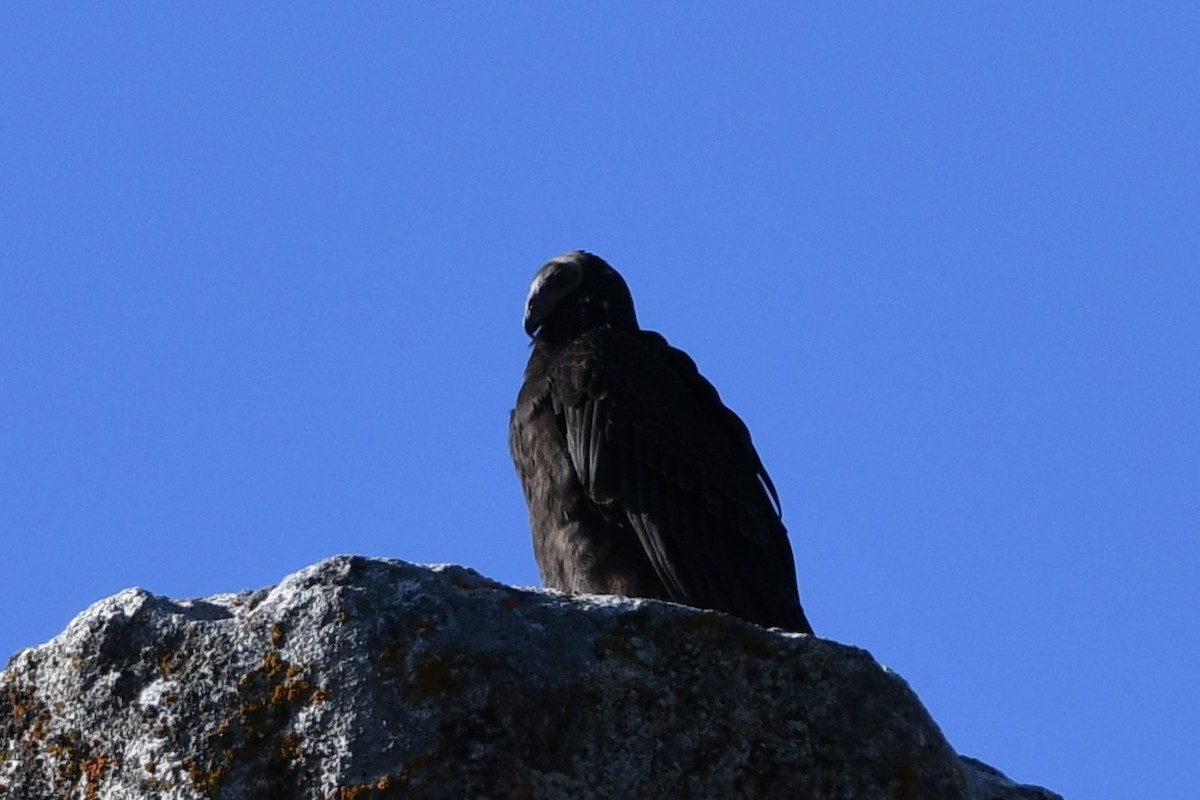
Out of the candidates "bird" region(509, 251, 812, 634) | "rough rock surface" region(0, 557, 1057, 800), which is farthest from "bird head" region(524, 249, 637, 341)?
"rough rock surface" region(0, 557, 1057, 800)

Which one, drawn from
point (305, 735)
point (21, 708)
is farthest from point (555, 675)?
point (21, 708)

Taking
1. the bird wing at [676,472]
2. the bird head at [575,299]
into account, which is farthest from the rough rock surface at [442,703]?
the bird head at [575,299]

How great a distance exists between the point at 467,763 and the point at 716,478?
3.92m

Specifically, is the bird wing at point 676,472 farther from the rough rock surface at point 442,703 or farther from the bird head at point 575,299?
the rough rock surface at point 442,703

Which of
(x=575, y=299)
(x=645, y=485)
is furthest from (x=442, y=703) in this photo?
(x=575, y=299)

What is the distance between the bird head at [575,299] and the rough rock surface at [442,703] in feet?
15.0

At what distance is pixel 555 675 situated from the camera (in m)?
2.62

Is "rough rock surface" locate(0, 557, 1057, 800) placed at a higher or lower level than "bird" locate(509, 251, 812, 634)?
lower

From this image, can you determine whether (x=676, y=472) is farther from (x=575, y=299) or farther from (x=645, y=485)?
(x=575, y=299)

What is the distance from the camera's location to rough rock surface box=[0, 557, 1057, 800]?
2535 mm

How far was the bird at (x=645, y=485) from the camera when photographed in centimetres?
600

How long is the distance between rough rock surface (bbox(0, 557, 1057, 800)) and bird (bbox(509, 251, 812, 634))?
3144 millimetres

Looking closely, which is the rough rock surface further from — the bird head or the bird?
the bird head

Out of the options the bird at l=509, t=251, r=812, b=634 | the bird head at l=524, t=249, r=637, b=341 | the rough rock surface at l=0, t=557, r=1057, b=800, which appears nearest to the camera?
the rough rock surface at l=0, t=557, r=1057, b=800
